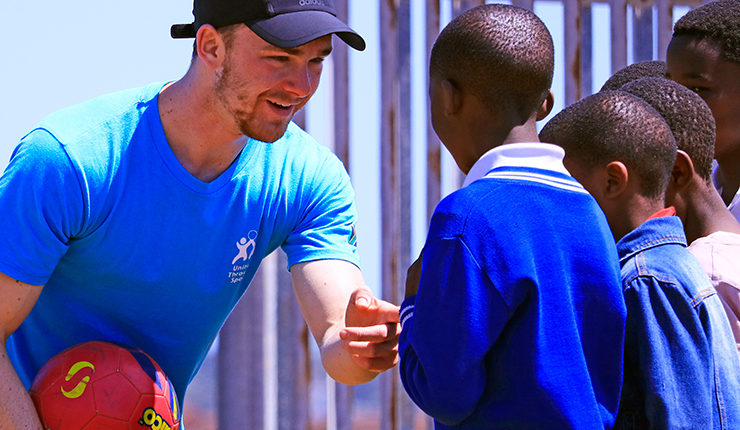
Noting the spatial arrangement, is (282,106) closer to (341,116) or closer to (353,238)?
(353,238)

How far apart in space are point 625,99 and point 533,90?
1.11ft

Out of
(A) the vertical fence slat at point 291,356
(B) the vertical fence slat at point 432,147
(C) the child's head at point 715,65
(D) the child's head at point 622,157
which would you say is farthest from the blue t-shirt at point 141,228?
(B) the vertical fence slat at point 432,147

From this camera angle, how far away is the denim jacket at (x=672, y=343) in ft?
7.19

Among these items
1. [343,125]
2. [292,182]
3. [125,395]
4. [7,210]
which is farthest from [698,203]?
[343,125]

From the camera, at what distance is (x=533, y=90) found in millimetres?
2287

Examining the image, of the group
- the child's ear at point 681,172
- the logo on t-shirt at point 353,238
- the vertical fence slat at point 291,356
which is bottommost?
the vertical fence slat at point 291,356

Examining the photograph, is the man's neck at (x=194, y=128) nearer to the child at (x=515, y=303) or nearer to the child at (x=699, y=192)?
the child at (x=515, y=303)

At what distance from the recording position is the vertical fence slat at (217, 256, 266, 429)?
14.7 feet

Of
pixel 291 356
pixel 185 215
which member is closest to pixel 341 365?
pixel 185 215

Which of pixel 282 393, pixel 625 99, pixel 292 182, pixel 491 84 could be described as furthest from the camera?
pixel 282 393

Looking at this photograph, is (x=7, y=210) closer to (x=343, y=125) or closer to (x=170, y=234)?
(x=170, y=234)

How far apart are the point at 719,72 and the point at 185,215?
5.94ft

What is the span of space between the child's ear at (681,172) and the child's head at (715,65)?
52cm

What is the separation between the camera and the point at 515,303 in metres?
2.02
